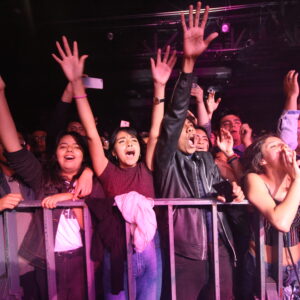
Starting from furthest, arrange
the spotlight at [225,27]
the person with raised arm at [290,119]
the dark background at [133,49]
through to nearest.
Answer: the spotlight at [225,27]
the dark background at [133,49]
the person with raised arm at [290,119]

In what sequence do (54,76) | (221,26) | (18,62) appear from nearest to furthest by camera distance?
(221,26)
(18,62)
(54,76)

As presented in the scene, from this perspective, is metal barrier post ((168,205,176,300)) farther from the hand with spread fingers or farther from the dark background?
the dark background

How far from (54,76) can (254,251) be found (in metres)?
6.74

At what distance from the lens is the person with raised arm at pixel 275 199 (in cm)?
194

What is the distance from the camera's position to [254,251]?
2.17 metres

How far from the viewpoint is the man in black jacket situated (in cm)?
215

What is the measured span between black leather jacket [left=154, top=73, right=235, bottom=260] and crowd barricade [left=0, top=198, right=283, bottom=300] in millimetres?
115

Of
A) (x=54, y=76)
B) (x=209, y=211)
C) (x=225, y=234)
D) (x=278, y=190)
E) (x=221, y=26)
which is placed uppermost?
(x=221, y=26)

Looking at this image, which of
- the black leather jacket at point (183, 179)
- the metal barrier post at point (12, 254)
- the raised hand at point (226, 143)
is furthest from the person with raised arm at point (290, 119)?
the metal barrier post at point (12, 254)

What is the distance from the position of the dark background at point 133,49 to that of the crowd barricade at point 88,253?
4375mm

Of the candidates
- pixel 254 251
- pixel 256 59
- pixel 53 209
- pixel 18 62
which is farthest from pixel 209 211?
pixel 18 62

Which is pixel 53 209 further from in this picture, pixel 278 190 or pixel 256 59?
pixel 256 59

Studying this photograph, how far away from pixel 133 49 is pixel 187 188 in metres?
4.84

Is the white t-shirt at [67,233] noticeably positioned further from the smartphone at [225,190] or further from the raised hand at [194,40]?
the raised hand at [194,40]
